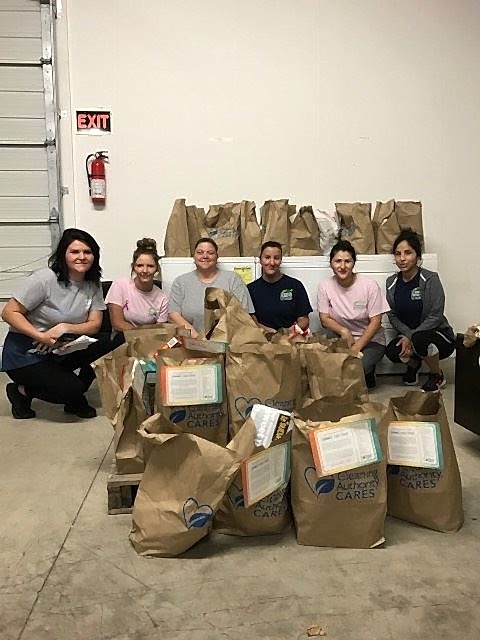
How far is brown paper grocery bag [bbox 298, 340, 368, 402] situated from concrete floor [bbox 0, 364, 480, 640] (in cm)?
49

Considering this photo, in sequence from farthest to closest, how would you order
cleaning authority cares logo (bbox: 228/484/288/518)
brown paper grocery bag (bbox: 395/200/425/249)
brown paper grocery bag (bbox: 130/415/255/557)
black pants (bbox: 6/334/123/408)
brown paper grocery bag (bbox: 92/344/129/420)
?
1. brown paper grocery bag (bbox: 395/200/425/249)
2. black pants (bbox: 6/334/123/408)
3. brown paper grocery bag (bbox: 92/344/129/420)
4. cleaning authority cares logo (bbox: 228/484/288/518)
5. brown paper grocery bag (bbox: 130/415/255/557)

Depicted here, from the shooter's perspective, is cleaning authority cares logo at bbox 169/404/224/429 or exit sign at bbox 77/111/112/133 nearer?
cleaning authority cares logo at bbox 169/404/224/429

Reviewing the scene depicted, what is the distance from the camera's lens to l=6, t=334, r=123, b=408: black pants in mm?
3398

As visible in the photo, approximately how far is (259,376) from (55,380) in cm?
162

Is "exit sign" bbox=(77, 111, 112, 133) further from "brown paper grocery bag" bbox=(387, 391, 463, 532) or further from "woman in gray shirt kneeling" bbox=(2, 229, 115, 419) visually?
"brown paper grocery bag" bbox=(387, 391, 463, 532)

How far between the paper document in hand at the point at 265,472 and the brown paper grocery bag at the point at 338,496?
0.03 m

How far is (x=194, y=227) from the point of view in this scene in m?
4.32

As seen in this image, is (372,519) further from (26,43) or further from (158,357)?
(26,43)

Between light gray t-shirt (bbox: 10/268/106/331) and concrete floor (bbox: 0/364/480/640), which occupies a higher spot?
light gray t-shirt (bbox: 10/268/106/331)

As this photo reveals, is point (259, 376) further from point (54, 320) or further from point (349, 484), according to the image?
point (54, 320)

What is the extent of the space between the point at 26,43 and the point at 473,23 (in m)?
3.32

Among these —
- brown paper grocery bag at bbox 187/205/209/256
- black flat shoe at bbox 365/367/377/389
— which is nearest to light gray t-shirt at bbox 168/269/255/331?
brown paper grocery bag at bbox 187/205/209/256

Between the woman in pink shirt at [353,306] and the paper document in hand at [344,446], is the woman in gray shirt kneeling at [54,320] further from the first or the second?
the paper document in hand at [344,446]

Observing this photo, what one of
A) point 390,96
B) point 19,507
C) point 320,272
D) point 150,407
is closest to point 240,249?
point 320,272
